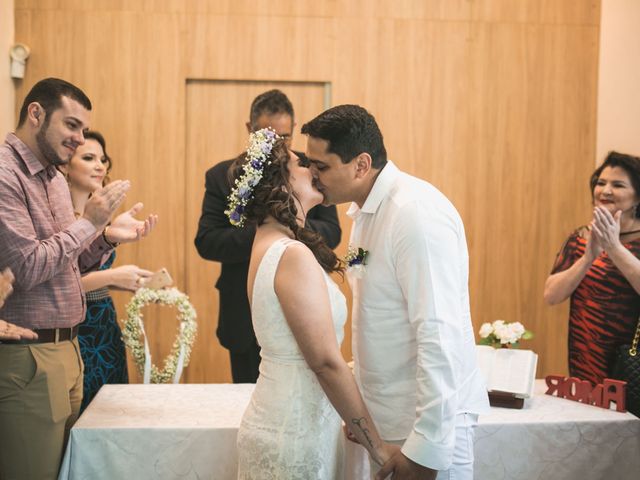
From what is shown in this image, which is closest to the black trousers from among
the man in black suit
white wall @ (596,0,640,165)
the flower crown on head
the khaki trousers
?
the man in black suit

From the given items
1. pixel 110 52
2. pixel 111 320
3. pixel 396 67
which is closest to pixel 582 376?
pixel 111 320

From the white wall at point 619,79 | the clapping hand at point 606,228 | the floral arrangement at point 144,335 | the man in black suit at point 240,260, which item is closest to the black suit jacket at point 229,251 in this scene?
the man in black suit at point 240,260

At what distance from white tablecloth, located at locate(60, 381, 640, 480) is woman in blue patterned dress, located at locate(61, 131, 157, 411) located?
46 centimetres

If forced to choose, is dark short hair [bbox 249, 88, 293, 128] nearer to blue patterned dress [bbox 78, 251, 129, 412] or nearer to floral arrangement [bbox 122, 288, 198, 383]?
floral arrangement [bbox 122, 288, 198, 383]

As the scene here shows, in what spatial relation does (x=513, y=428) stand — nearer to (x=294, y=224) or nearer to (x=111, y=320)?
(x=294, y=224)

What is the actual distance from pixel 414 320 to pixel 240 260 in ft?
5.40

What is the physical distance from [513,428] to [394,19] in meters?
3.44

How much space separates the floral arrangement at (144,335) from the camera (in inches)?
130

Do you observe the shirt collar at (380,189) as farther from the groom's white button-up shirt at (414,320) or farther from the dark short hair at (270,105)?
the dark short hair at (270,105)

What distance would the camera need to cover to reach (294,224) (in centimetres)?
222

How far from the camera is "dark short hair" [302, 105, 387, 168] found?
7.02ft

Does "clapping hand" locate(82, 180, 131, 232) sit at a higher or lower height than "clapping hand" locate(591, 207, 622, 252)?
higher

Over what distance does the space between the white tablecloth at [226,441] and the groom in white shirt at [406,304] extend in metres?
0.45

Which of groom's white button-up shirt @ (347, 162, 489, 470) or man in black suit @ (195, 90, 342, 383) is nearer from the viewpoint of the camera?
groom's white button-up shirt @ (347, 162, 489, 470)
